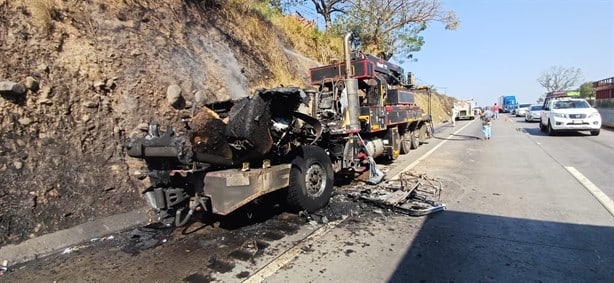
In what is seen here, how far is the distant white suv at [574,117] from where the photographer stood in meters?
16.2

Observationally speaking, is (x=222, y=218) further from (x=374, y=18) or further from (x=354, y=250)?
(x=374, y=18)

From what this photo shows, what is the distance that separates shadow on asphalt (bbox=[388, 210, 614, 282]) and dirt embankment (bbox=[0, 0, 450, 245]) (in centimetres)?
404

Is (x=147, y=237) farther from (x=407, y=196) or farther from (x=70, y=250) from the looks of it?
(x=407, y=196)

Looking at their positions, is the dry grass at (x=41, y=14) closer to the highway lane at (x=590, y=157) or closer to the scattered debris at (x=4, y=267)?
the scattered debris at (x=4, y=267)

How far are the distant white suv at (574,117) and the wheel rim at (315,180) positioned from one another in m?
15.0

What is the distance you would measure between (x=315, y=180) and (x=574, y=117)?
15.4m

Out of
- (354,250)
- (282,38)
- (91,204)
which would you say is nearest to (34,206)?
(91,204)

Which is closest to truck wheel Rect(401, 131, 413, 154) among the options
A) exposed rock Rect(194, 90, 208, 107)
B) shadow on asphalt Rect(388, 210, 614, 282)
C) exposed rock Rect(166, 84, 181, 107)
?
exposed rock Rect(194, 90, 208, 107)

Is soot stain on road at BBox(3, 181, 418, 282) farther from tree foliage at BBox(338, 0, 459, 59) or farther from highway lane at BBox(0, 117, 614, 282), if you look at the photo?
tree foliage at BBox(338, 0, 459, 59)

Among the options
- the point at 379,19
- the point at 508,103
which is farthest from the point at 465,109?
the point at 508,103

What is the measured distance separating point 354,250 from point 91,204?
395 cm

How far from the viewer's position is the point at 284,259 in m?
4.05

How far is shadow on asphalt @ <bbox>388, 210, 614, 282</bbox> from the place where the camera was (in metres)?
3.50

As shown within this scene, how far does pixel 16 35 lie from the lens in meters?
6.61
